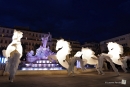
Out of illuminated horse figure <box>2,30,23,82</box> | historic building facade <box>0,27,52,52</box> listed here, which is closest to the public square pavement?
illuminated horse figure <box>2,30,23,82</box>

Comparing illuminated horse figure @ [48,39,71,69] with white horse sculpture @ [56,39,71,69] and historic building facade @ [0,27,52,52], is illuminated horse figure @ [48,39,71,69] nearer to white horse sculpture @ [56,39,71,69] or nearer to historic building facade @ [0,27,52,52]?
white horse sculpture @ [56,39,71,69]

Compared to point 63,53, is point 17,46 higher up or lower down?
higher up

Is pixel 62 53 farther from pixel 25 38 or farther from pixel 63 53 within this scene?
pixel 25 38

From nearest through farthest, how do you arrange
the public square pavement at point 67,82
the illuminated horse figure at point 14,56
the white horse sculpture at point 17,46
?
the public square pavement at point 67,82 < the illuminated horse figure at point 14,56 < the white horse sculpture at point 17,46

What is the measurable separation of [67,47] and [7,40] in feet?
154

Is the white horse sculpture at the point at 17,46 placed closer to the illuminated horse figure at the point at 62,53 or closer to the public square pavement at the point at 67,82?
the public square pavement at the point at 67,82

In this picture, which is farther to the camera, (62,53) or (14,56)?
(62,53)

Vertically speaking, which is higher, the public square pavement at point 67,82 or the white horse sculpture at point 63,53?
the white horse sculpture at point 63,53

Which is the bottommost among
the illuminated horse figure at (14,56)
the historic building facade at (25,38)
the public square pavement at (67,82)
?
the public square pavement at (67,82)

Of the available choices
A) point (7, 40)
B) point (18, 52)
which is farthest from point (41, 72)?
point (7, 40)

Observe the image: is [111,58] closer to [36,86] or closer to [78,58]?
[78,58]

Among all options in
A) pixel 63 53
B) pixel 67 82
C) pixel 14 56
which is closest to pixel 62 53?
pixel 63 53

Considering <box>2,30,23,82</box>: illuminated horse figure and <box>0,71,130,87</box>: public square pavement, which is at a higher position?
<box>2,30,23,82</box>: illuminated horse figure

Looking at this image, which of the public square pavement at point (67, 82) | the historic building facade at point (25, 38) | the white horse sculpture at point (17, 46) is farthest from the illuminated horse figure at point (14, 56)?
the historic building facade at point (25, 38)
